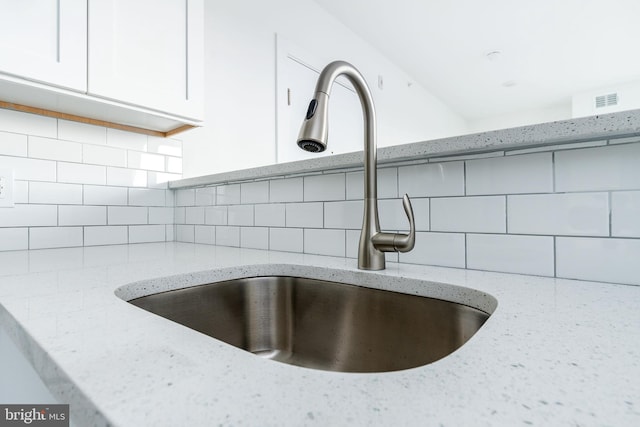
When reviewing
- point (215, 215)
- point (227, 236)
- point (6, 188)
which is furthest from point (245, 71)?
point (6, 188)

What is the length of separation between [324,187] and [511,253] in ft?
1.59

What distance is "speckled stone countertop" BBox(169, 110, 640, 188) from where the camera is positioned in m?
0.51

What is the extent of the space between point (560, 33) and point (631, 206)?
3955mm

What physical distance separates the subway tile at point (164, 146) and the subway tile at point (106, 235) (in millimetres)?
362

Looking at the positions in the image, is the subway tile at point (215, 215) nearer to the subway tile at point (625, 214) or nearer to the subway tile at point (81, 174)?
the subway tile at point (81, 174)

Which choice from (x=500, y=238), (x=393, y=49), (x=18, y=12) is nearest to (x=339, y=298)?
(x=500, y=238)

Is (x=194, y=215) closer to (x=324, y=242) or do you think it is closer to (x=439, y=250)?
(x=324, y=242)

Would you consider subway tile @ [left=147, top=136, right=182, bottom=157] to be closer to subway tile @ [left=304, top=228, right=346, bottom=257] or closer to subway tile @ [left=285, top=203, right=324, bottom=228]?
subway tile @ [left=285, top=203, right=324, bottom=228]

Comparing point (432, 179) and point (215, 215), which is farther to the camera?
point (215, 215)

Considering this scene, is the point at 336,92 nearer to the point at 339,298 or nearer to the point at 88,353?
the point at 339,298

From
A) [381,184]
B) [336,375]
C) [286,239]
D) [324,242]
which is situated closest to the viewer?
[336,375]

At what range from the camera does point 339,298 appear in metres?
0.69

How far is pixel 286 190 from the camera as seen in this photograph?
3.42ft

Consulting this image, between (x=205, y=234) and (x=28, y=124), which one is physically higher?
(x=28, y=124)
